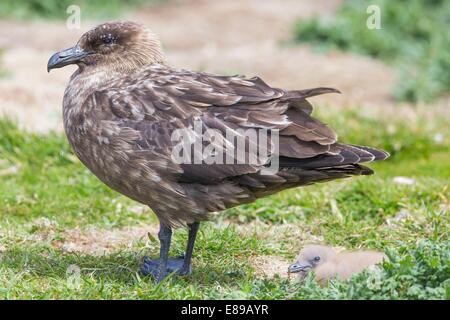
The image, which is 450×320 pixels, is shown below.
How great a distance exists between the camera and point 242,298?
187 inches

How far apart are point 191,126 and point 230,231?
3.66 feet

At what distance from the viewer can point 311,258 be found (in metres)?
5.30

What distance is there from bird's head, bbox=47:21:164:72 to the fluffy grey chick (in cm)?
166

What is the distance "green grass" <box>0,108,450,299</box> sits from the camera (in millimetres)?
4777

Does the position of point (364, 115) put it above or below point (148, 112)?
below

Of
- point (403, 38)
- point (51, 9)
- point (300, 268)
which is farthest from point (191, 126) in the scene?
point (51, 9)

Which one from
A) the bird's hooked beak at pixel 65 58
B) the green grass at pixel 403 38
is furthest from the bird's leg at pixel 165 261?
the green grass at pixel 403 38

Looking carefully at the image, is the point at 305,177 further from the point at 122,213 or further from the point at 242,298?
the point at 122,213

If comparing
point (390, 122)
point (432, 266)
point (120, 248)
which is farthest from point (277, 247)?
point (390, 122)

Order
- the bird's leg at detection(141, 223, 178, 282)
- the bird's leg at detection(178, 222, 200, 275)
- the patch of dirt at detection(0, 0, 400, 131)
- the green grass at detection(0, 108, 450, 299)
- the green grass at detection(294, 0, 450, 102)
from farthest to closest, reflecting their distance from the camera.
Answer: the green grass at detection(294, 0, 450, 102), the patch of dirt at detection(0, 0, 400, 131), the bird's leg at detection(178, 222, 200, 275), the bird's leg at detection(141, 223, 178, 282), the green grass at detection(0, 108, 450, 299)

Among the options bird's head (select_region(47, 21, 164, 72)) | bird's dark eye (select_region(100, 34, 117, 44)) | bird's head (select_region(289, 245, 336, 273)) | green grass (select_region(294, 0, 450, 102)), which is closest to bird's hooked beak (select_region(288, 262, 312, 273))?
bird's head (select_region(289, 245, 336, 273))

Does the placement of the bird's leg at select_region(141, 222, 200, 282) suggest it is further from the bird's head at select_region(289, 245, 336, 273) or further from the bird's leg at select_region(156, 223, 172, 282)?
the bird's head at select_region(289, 245, 336, 273)

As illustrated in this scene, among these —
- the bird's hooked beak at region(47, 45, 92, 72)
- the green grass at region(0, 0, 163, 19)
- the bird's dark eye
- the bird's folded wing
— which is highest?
the bird's dark eye

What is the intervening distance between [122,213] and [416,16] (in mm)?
7651
